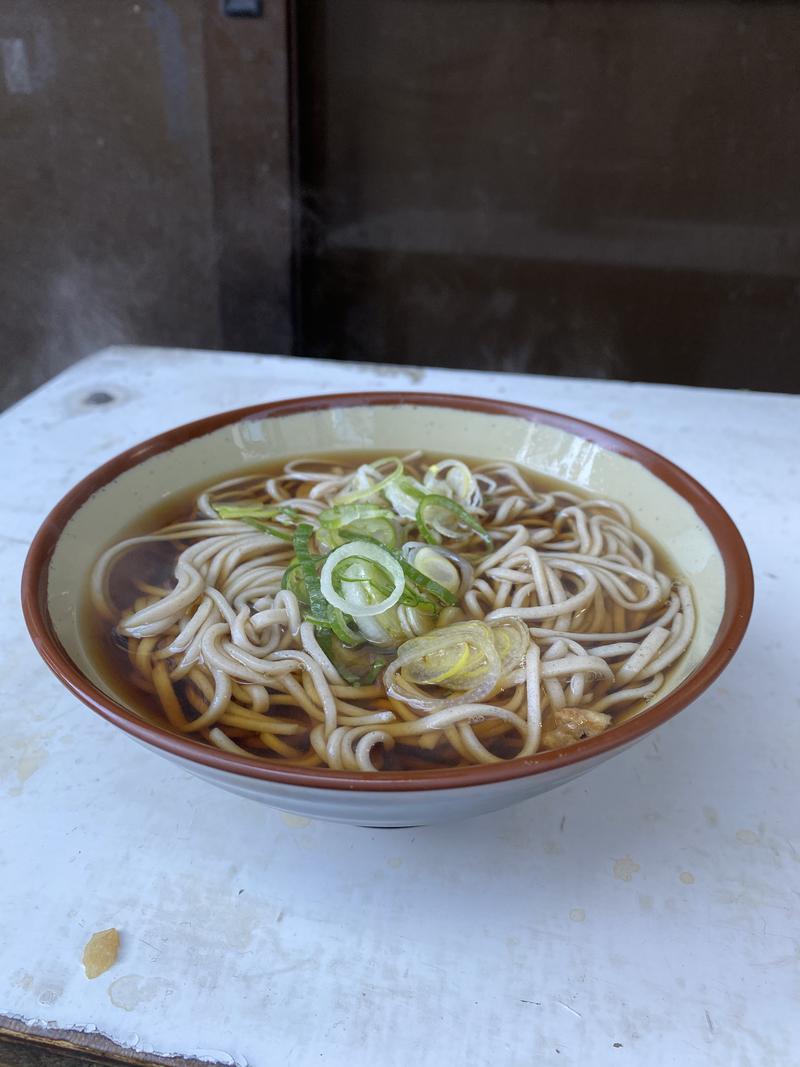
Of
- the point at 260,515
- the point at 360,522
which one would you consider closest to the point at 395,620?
the point at 360,522

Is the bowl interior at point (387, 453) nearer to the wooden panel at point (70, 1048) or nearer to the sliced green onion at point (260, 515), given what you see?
the sliced green onion at point (260, 515)

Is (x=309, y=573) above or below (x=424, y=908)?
above

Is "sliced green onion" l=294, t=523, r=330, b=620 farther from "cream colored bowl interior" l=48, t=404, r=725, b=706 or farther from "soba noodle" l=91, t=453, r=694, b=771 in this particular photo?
"cream colored bowl interior" l=48, t=404, r=725, b=706

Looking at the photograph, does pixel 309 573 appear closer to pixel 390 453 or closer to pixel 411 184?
pixel 390 453

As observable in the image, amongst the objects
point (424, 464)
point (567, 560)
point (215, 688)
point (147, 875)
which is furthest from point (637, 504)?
point (147, 875)

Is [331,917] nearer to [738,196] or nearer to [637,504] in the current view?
[637,504]
